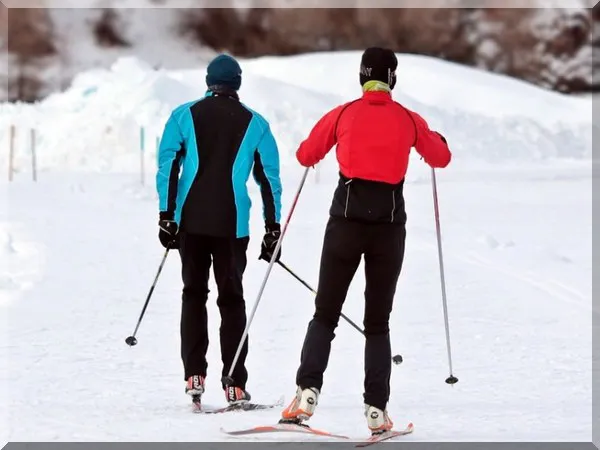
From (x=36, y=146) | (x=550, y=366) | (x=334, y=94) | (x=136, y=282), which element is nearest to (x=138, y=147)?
(x=36, y=146)

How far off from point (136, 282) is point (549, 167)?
915 inches

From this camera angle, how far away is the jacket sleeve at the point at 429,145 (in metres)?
4.88

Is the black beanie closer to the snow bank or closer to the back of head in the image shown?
the back of head

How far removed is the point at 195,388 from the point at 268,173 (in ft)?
3.57

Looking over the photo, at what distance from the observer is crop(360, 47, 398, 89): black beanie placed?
4.89m

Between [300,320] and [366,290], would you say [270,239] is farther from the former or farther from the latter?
[300,320]

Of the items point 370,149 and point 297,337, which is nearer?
point 370,149

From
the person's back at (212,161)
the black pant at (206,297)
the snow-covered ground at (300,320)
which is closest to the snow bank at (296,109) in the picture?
the snow-covered ground at (300,320)

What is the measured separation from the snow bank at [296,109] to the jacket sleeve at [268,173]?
83.1 feet

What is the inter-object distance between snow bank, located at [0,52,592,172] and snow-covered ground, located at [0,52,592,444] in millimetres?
7798

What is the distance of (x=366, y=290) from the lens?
494 cm

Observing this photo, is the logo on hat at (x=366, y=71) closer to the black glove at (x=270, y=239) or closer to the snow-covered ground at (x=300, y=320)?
the black glove at (x=270, y=239)

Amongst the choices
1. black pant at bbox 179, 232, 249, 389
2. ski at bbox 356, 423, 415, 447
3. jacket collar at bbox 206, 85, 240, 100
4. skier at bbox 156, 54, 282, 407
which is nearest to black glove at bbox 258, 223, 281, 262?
skier at bbox 156, 54, 282, 407

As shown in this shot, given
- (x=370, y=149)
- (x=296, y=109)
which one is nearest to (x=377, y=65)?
(x=370, y=149)
